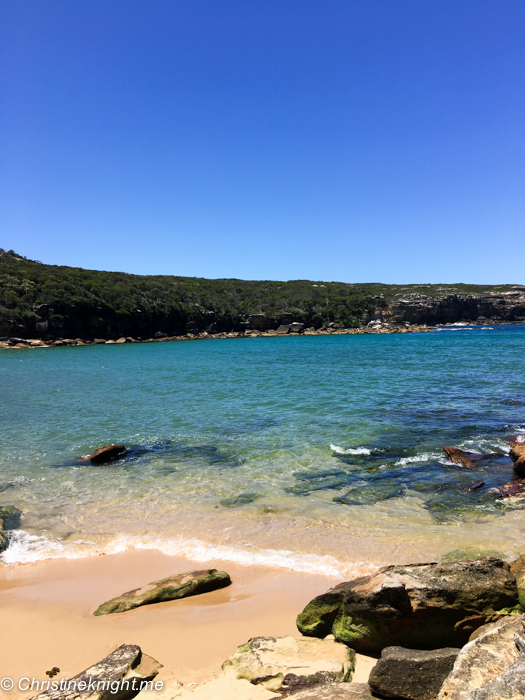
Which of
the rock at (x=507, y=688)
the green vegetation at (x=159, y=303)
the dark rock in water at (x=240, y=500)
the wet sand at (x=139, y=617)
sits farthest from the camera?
the green vegetation at (x=159, y=303)

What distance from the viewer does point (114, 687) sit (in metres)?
3.46

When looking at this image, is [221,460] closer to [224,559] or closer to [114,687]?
[224,559]

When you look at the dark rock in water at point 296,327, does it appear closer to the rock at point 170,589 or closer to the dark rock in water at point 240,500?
the dark rock in water at point 240,500

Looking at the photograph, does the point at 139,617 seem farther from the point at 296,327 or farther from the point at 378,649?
the point at 296,327

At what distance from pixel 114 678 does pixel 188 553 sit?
2923 mm

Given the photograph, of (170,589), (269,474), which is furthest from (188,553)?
(269,474)

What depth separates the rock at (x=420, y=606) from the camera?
382cm

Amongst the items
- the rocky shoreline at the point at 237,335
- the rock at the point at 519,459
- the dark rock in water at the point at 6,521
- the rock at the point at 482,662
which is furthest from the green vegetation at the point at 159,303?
the rock at the point at 482,662

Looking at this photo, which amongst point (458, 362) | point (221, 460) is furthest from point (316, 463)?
point (458, 362)

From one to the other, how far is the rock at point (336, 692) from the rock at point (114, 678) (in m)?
1.36

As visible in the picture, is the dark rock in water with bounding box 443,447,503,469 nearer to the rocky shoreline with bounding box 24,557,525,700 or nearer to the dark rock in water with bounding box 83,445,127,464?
the rocky shoreline with bounding box 24,557,525,700

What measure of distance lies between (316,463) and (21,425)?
11292 mm

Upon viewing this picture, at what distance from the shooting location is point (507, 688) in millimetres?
2303

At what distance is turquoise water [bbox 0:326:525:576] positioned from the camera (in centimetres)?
669
